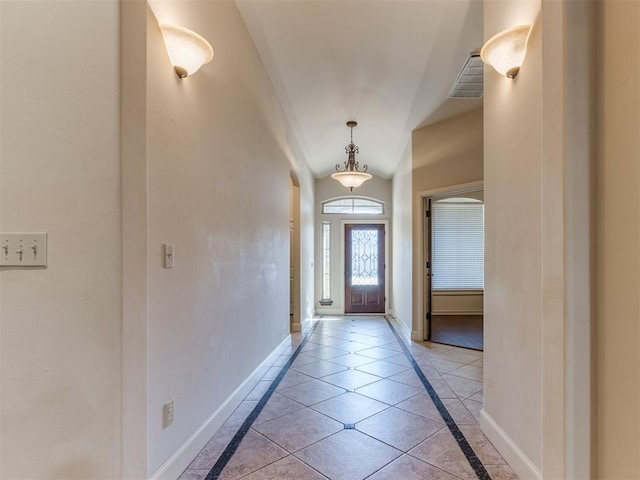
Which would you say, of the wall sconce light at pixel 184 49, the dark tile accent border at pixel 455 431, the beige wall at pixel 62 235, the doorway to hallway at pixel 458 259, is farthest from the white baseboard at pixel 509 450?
the doorway to hallway at pixel 458 259

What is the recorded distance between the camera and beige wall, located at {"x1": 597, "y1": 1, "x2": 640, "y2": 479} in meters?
1.16

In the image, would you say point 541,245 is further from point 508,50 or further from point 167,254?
point 167,254

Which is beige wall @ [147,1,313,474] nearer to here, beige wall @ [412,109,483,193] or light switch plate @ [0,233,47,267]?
light switch plate @ [0,233,47,267]

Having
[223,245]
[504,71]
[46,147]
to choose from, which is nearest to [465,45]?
[504,71]

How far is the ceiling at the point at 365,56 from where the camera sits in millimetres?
2736

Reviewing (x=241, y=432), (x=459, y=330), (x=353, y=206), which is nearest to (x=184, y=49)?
(x=241, y=432)

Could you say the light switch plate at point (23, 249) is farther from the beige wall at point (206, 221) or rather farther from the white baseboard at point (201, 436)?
the white baseboard at point (201, 436)

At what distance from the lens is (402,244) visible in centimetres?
616

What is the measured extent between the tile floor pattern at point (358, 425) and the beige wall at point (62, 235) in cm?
77

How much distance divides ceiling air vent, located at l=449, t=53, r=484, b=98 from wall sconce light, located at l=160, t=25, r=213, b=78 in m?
2.35

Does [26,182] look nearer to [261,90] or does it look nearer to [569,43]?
[569,43]

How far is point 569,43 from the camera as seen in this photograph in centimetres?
133

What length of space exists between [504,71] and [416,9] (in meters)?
1.11

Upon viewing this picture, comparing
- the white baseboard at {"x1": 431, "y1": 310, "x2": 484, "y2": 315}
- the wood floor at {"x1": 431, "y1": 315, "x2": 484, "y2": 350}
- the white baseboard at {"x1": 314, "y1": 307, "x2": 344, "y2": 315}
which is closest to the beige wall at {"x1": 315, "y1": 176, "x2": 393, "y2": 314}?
the white baseboard at {"x1": 314, "y1": 307, "x2": 344, "y2": 315}
